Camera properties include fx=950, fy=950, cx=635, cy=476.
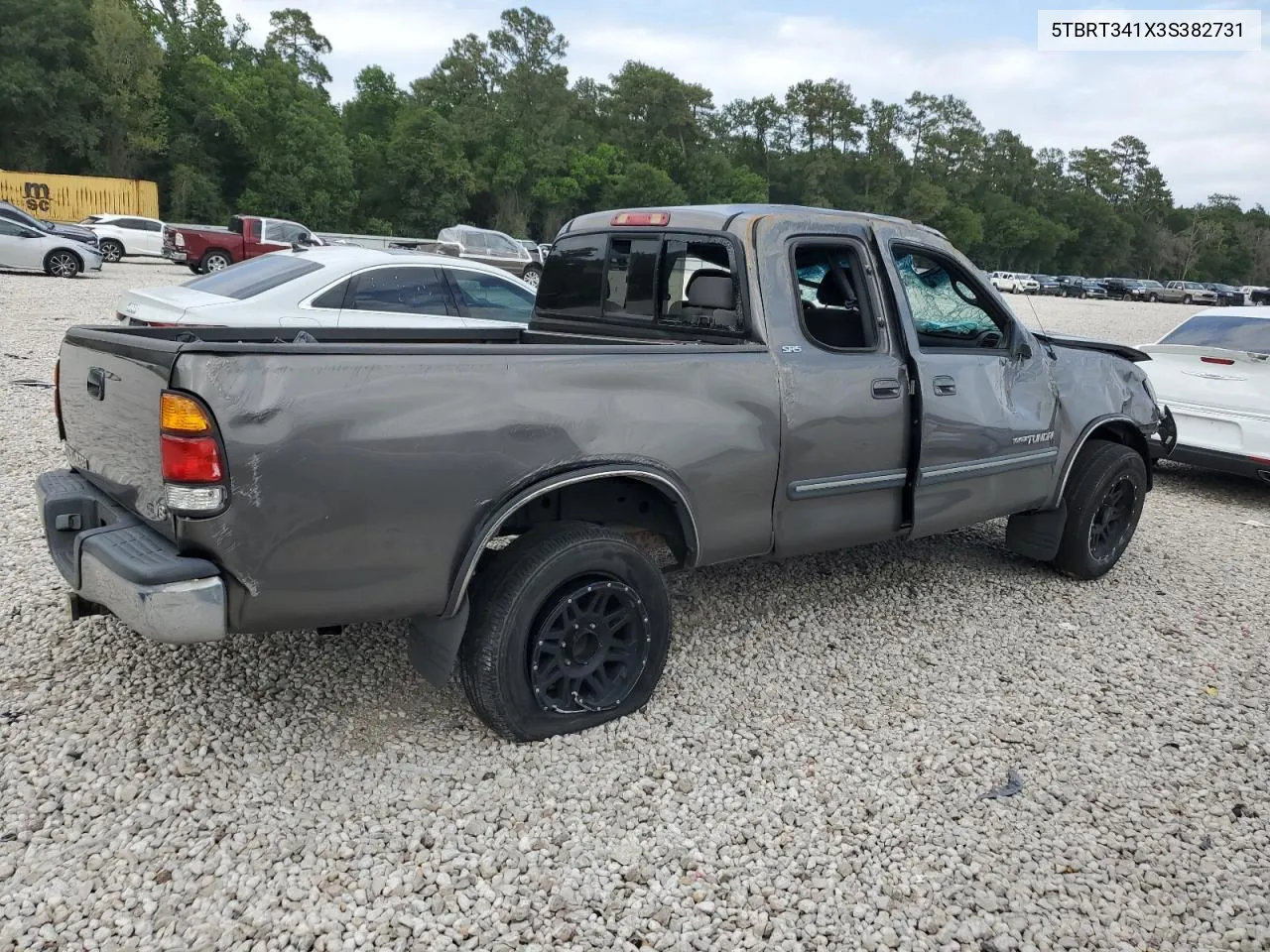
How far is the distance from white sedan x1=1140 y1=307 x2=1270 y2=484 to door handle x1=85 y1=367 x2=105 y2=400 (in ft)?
24.7

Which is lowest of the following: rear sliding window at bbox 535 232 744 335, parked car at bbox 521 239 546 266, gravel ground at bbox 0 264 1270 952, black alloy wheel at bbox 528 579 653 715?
gravel ground at bbox 0 264 1270 952

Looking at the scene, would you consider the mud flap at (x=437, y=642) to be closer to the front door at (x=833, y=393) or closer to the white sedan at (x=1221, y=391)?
the front door at (x=833, y=393)

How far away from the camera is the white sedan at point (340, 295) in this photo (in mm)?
7559

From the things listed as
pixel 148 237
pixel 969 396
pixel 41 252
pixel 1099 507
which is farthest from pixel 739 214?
pixel 148 237

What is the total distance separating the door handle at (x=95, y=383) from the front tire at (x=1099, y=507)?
4673mm

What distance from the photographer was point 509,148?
66250 mm

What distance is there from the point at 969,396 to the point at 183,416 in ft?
11.1

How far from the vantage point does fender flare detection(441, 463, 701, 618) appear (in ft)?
10.0

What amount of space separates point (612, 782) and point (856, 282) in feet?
8.02

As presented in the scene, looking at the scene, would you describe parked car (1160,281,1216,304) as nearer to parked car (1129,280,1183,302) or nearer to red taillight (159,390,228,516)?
parked car (1129,280,1183,302)

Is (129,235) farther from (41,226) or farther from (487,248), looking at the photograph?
(487,248)

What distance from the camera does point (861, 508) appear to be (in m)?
4.15

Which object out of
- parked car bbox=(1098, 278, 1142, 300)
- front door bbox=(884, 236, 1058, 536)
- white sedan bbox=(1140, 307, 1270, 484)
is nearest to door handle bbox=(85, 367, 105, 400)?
front door bbox=(884, 236, 1058, 536)

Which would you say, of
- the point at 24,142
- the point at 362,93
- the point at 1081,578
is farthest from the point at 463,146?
the point at 1081,578
